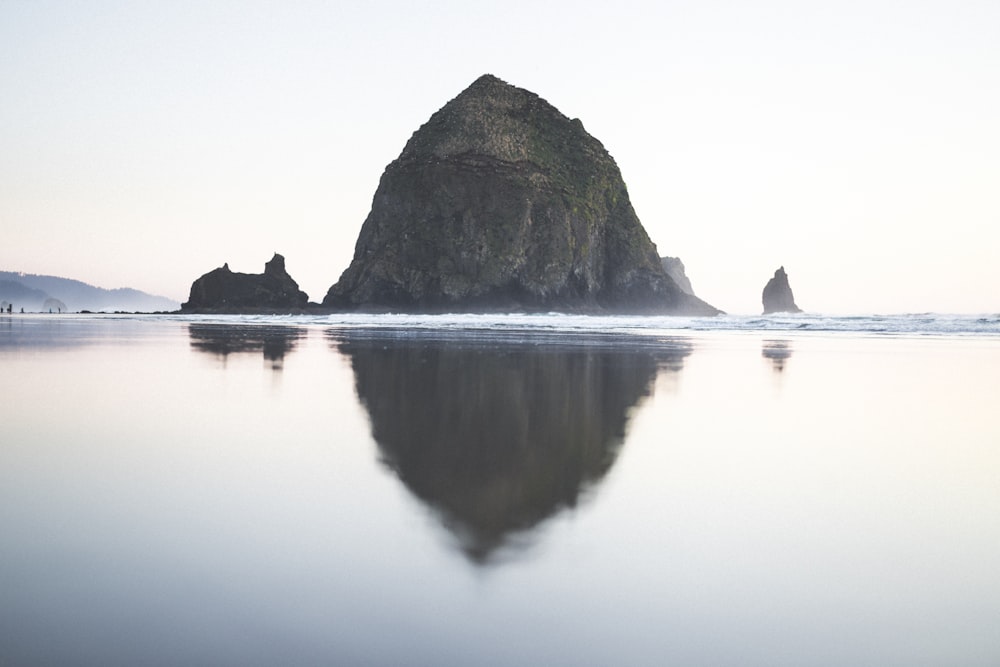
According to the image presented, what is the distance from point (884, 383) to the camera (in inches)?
410

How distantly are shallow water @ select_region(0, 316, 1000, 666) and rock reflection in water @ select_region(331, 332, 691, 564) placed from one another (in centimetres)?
3

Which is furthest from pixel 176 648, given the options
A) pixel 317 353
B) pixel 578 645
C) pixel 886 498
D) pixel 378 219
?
pixel 378 219

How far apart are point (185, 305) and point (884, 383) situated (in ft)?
314

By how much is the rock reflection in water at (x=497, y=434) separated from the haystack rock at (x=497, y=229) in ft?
222

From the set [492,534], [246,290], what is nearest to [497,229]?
[246,290]

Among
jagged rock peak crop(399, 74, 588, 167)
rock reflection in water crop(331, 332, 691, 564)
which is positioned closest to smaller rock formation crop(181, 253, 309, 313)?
jagged rock peak crop(399, 74, 588, 167)

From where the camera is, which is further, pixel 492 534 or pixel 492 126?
pixel 492 126

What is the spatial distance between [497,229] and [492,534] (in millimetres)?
80191

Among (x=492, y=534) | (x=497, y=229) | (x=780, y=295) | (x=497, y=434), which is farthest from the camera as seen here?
(x=780, y=295)

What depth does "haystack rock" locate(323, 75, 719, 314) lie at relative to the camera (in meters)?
81.1

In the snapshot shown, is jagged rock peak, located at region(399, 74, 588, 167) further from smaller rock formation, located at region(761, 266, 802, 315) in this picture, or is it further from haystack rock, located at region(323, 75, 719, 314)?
smaller rock formation, located at region(761, 266, 802, 315)

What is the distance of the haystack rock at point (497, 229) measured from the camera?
81062 millimetres

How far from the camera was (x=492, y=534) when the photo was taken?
122 inches

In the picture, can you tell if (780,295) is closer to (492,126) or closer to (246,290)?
(492,126)
